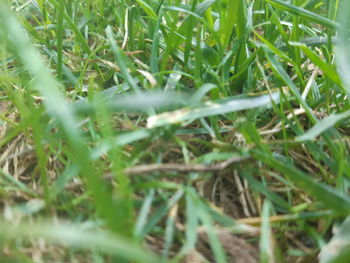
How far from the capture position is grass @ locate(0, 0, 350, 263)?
46 cm

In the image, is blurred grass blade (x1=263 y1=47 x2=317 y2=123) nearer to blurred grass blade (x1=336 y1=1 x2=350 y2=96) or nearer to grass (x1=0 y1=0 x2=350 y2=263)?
grass (x1=0 y1=0 x2=350 y2=263)

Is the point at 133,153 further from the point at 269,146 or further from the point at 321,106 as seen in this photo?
the point at 321,106

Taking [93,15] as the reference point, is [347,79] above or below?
below

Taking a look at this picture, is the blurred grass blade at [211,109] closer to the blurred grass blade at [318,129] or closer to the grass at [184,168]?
the grass at [184,168]

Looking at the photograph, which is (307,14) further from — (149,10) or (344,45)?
(149,10)

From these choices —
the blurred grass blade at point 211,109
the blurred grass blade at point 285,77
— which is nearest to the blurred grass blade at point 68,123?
the blurred grass blade at point 211,109

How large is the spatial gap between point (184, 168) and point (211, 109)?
0.11m

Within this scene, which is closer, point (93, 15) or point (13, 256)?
point (13, 256)

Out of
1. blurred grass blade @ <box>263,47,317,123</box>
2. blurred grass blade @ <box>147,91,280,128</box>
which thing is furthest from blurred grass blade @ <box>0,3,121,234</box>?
blurred grass blade @ <box>263,47,317,123</box>

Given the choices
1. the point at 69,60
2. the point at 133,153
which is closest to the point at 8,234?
the point at 133,153

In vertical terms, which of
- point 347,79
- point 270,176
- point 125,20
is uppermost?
point 125,20

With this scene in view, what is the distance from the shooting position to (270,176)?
0.64 metres

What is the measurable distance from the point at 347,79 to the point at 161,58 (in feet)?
1.39

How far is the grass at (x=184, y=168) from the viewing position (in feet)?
1.51
